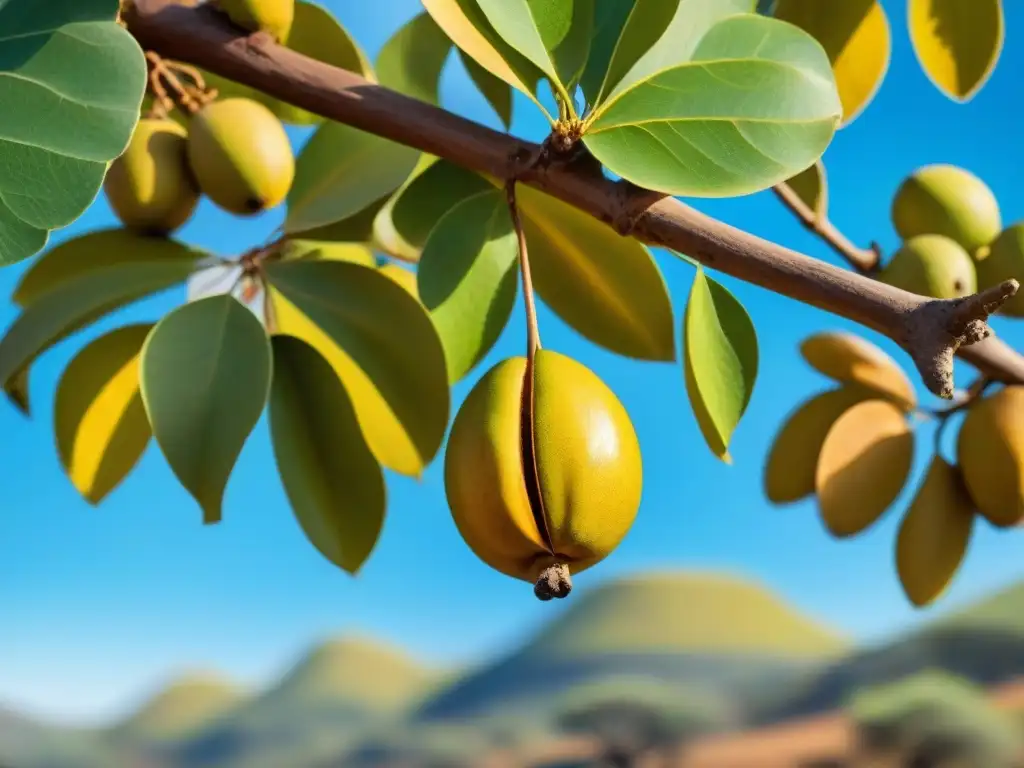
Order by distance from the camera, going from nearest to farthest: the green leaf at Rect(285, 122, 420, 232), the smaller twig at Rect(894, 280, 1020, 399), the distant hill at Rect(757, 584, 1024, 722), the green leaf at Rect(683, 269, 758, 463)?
the smaller twig at Rect(894, 280, 1020, 399) → the green leaf at Rect(683, 269, 758, 463) → the green leaf at Rect(285, 122, 420, 232) → the distant hill at Rect(757, 584, 1024, 722)

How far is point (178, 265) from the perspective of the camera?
1.90ft

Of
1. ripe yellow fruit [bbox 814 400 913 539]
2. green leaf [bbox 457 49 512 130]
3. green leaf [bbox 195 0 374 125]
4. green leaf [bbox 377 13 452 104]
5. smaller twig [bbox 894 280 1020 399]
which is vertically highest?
Result: green leaf [bbox 377 13 452 104]

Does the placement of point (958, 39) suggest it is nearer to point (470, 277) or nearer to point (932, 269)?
point (932, 269)

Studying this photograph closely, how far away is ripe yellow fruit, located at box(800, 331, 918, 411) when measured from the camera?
2.26ft

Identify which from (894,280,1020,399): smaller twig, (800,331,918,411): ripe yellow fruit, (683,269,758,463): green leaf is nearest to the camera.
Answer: (894,280,1020,399): smaller twig

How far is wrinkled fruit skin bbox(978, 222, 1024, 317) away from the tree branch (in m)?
0.13

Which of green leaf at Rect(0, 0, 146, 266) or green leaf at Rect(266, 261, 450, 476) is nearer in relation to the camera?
green leaf at Rect(0, 0, 146, 266)

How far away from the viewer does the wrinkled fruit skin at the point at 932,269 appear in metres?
0.57

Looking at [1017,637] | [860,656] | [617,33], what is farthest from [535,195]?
[1017,637]

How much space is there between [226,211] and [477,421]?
0.85ft

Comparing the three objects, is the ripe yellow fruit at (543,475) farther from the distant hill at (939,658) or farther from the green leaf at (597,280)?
the distant hill at (939,658)

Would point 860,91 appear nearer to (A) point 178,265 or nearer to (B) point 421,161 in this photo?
(B) point 421,161

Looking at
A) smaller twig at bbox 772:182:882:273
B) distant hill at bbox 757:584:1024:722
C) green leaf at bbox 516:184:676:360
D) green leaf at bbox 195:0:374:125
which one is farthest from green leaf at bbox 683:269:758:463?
distant hill at bbox 757:584:1024:722

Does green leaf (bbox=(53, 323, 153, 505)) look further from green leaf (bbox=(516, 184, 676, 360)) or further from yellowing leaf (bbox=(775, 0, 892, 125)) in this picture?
yellowing leaf (bbox=(775, 0, 892, 125))
